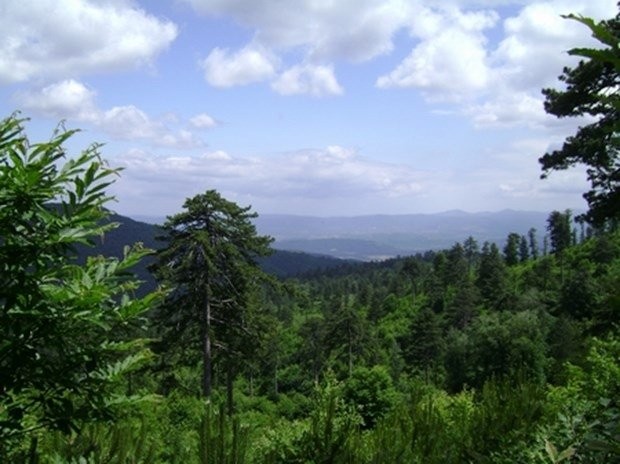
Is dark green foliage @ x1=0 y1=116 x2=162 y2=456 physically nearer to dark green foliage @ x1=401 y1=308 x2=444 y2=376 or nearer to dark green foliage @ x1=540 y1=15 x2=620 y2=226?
dark green foliage @ x1=540 y1=15 x2=620 y2=226

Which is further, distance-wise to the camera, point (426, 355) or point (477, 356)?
point (426, 355)

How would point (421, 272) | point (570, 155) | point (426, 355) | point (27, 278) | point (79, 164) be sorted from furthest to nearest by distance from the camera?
point (421, 272) → point (426, 355) → point (570, 155) → point (79, 164) → point (27, 278)

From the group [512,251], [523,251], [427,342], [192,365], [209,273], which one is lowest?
[427,342]

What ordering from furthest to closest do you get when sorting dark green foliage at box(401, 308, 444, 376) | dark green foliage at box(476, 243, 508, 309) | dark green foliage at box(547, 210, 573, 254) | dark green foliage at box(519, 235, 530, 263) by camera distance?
dark green foliage at box(519, 235, 530, 263)
dark green foliage at box(547, 210, 573, 254)
dark green foliage at box(476, 243, 508, 309)
dark green foliage at box(401, 308, 444, 376)

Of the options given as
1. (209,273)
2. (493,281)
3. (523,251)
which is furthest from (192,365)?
(523,251)

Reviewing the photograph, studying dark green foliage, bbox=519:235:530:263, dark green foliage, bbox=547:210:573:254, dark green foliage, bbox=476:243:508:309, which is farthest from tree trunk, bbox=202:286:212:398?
dark green foliage, bbox=519:235:530:263

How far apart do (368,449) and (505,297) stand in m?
78.5

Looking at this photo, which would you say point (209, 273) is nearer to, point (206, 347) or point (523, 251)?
point (206, 347)

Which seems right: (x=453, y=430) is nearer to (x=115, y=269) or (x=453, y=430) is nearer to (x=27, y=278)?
(x=115, y=269)

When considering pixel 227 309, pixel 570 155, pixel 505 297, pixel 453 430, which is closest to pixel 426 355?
pixel 505 297

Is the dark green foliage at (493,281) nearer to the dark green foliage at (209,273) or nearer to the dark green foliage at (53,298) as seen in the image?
the dark green foliage at (209,273)

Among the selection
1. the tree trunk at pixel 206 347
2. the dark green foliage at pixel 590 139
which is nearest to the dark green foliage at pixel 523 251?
the tree trunk at pixel 206 347

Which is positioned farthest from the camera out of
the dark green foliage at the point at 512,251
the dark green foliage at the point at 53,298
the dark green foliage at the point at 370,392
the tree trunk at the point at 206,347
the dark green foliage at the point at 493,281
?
the dark green foliage at the point at 512,251

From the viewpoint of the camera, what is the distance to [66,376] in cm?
313
